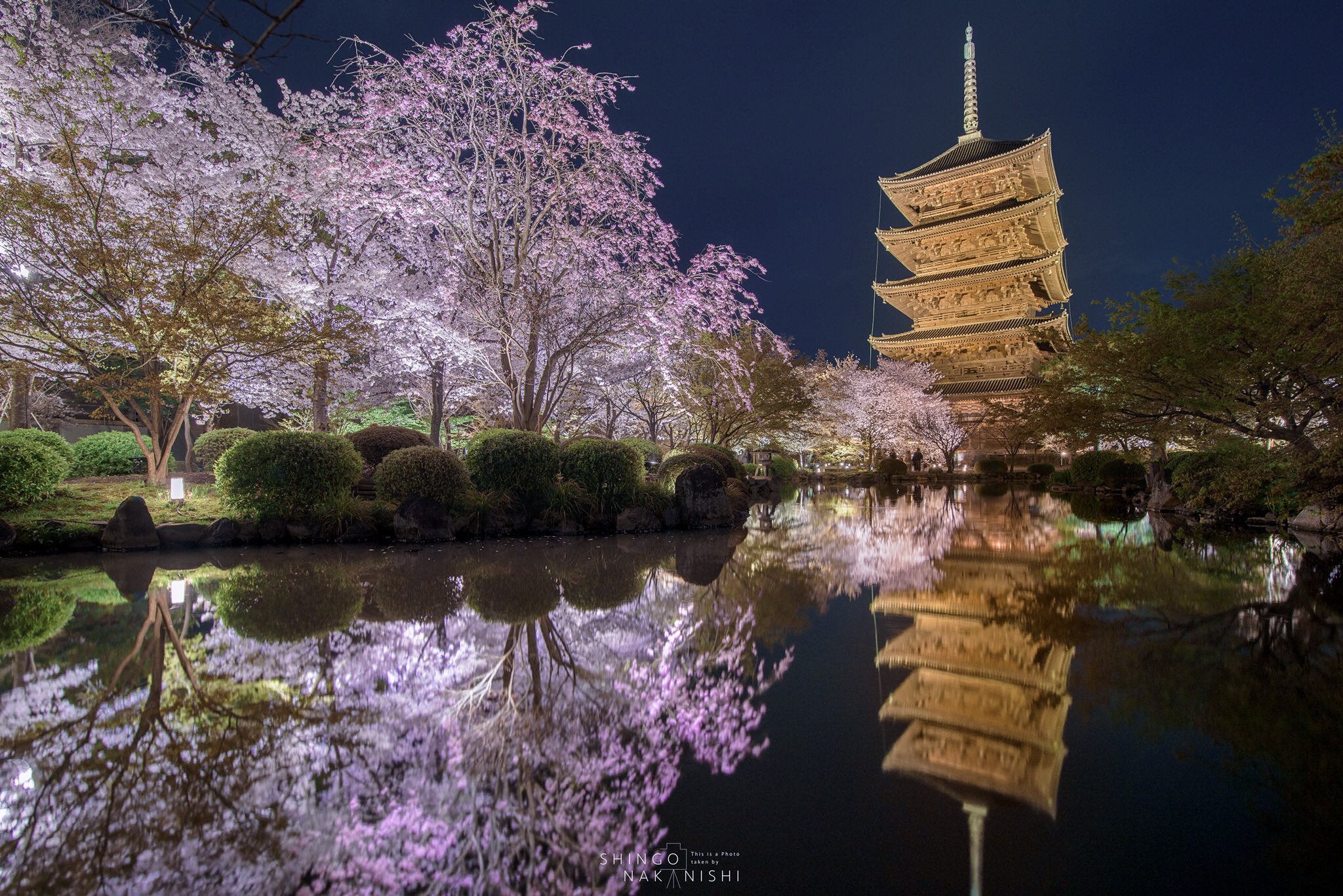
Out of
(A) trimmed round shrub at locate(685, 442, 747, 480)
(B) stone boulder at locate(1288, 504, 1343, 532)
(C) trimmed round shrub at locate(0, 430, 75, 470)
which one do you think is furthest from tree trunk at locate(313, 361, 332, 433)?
(B) stone boulder at locate(1288, 504, 1343, 532)

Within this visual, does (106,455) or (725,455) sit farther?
(725,455)

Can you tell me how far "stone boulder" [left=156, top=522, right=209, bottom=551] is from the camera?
29.1 ft

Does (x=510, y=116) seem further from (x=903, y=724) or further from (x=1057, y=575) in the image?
(x=903, y=724)

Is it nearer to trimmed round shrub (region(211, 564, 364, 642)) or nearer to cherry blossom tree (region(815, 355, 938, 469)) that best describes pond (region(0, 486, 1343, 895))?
trimmed round shrub (region(211, 564, 364, 642))

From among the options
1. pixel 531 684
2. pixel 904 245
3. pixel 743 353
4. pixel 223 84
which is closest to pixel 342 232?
pixel 223 84

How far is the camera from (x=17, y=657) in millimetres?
3898

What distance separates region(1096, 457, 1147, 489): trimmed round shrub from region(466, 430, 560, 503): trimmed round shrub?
21865 mm

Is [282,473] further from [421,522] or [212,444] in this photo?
[212,444]

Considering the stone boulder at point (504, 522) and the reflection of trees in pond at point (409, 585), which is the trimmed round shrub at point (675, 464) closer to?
the stone boulder at point (504, 522)

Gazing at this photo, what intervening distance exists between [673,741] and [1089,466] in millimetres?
28411

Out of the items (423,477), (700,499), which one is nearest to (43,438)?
(423,477)

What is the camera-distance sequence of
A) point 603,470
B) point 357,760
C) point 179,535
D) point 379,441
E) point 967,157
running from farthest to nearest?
point 967,157 → point 379,441 → point 603,470 → point 179,535 → point 357,760

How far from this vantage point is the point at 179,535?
8.93m

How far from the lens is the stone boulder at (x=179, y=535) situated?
886 centimetres
